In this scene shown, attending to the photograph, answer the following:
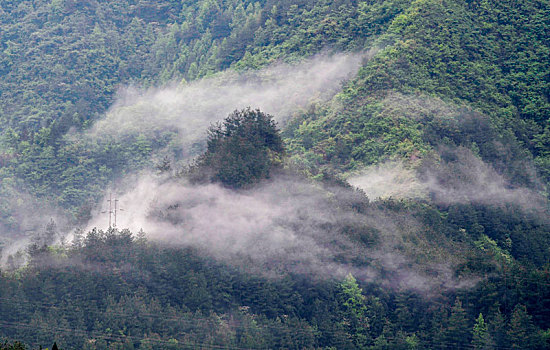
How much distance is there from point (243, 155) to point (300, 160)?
1041 centimetres

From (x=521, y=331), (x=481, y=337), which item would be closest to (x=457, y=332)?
(x=481, y=337)

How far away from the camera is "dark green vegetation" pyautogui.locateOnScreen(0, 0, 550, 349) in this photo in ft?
154

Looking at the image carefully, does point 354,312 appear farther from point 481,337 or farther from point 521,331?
point 521,331

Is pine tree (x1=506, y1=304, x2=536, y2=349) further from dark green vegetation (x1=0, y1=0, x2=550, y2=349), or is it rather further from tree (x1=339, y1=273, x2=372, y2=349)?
tree (x1=339, y1=273, x2=372, y2=349)

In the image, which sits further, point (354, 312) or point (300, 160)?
point (300, 160)

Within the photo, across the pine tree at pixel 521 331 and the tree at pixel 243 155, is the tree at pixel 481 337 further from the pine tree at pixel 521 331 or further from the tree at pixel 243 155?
the tree at pixel 243 155

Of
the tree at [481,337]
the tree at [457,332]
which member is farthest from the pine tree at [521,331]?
the tree at [457,332]

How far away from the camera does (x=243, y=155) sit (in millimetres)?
55688

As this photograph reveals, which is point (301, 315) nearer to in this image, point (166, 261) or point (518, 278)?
point (166, 261)

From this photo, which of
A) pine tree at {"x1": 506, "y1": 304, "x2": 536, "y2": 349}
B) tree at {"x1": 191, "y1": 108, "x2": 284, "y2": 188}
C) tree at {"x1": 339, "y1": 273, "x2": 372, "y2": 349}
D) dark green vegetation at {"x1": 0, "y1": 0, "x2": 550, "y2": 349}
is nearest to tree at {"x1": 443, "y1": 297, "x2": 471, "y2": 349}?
dark green vegetation at {"x1": 0, "y1": 0, "x2": 550, "y2": 349}

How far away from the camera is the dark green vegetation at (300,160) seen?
154 ft

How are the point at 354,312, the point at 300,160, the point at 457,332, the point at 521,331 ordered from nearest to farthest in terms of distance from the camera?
the point at 521,331, the point at 457,332, the point at 354,312, the point at 300,160

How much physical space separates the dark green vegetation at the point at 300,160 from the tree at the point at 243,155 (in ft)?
0.33

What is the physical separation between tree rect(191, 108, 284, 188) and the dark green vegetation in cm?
10
